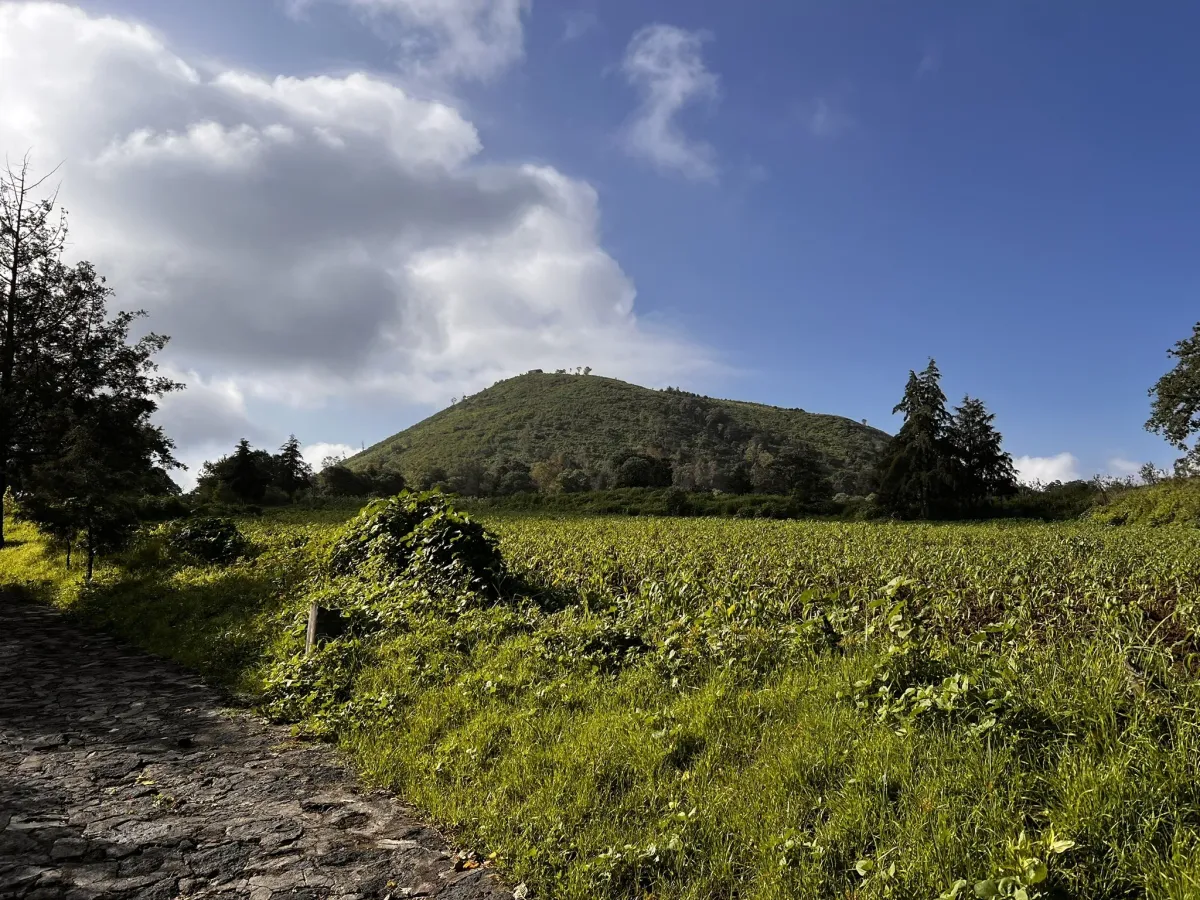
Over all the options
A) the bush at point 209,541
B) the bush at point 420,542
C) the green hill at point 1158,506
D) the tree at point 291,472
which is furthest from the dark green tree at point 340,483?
the green hill at point 1158,506

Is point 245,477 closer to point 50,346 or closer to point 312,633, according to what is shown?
Result: point 50,346

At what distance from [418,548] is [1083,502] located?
40287mm

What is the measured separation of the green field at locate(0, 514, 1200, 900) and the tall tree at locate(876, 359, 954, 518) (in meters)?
33.9

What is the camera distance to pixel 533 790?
179 inches

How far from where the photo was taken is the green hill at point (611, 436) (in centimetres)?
8115

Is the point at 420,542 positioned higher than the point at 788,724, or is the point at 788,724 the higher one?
the point at 420,542

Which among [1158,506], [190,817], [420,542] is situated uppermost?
[1158,506]

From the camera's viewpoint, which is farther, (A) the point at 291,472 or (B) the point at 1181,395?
(A) the point at 291,472

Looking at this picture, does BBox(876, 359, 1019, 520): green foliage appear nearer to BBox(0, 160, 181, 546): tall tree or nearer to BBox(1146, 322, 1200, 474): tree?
BBox(1146, 322, 1200, 474): tree

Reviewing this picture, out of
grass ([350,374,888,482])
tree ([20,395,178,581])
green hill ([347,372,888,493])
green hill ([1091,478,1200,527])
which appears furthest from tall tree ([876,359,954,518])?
tree ([20,395,178,581])

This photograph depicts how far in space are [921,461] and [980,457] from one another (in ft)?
17.5

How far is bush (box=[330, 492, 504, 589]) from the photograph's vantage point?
10.1 m

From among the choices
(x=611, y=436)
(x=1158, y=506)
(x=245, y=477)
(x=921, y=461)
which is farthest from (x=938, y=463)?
(x=611, y=436)

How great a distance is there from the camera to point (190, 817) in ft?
15.3
